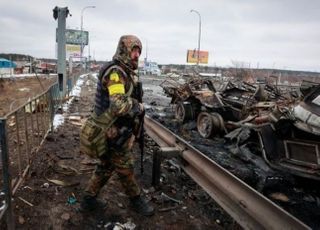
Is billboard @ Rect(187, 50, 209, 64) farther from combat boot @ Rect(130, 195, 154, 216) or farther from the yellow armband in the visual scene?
the yellow armband

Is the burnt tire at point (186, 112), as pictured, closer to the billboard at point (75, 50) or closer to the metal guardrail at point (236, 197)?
the metal guardrail at point (236, 197)

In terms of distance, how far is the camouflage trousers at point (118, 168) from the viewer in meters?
3.50

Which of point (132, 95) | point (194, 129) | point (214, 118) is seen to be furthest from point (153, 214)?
point (194, 129)

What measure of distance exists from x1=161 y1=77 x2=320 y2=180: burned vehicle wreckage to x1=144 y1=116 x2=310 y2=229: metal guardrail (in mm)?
1638

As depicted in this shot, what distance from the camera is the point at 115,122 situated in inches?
133

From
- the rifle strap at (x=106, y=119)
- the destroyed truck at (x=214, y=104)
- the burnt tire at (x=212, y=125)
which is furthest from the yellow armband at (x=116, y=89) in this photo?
the burnt tire at (x=212, y=125)

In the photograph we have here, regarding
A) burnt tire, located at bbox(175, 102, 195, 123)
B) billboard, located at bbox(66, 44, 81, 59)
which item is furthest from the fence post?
billboard, located at bbox(66, 44, 81, 59)

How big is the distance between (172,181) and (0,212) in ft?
8.33

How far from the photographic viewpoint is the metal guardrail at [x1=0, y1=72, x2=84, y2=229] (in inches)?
110

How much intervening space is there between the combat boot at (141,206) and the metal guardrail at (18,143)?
1.31 metres

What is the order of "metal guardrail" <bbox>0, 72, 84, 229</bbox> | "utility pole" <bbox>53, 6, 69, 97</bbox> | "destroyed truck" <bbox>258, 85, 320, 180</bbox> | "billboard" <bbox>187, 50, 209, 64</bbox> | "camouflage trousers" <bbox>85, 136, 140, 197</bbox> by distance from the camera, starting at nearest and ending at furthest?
"metal guardrail" <bbox>0, 72, 84, 229</bbox> → "camouflage trousers" <bbox>85, 136, 140, 197</bbox> → "destroyed truck" <bbox>258, 85, 320, 180</bbox> → "utility pole" <bbox>53, 6, 69, 97</bbox> → "billboard" <bbox>187, 50, 209, 64</bbox>

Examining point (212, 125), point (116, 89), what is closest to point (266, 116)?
point (212, 125)

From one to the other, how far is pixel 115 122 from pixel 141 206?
104 centimetres

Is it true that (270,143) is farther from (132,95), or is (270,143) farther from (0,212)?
(0,212)
